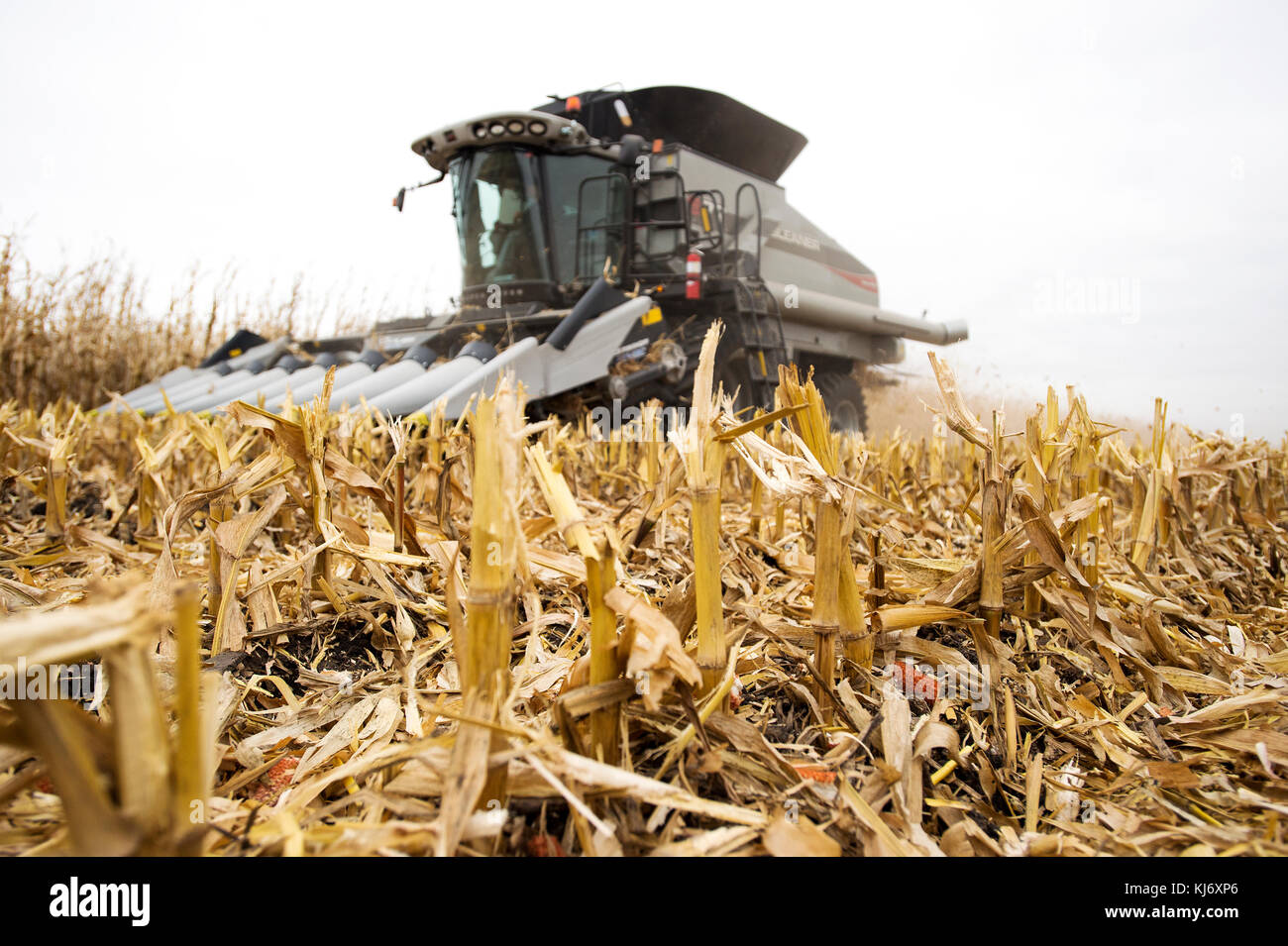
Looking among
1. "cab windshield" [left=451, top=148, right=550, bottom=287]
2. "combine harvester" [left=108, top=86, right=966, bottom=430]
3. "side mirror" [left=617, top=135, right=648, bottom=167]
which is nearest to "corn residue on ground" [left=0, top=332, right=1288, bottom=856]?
"combine harvester" [left=108, top=86, right=966, bottom=430]

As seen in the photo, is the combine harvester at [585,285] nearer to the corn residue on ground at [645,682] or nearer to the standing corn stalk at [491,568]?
the corn residue on ground at [645,682]

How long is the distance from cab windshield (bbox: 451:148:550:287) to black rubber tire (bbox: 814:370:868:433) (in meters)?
3.58

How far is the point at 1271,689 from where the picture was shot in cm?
112

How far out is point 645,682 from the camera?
76 cm

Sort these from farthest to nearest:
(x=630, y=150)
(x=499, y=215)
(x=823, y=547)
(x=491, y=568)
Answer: (x=499, y=215), (x=630, y=150), (x=823, y=547), (x=491, y=568)

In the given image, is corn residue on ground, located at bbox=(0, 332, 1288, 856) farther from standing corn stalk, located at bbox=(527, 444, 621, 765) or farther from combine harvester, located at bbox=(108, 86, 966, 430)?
combine harvester, located at bbox=(108, 86, 966, 430)

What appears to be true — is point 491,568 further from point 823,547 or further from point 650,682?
point 823,547

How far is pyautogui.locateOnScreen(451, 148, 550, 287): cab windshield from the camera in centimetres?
691

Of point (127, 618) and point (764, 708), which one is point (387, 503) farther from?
point (127, 618)

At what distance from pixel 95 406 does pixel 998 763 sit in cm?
916

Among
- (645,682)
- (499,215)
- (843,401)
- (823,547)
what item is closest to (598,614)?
(645,682)

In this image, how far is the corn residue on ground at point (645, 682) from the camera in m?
0.62

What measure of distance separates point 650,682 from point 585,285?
22.5ft
